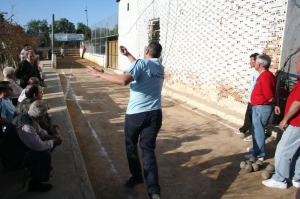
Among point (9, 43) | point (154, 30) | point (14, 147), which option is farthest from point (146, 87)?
point (154, 30)

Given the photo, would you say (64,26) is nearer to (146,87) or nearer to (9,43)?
(9,43)

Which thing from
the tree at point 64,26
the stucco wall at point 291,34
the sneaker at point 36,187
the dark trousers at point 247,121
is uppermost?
the tree at point 64,26

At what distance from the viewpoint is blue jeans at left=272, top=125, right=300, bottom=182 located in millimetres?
3844

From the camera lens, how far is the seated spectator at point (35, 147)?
10.9 feet

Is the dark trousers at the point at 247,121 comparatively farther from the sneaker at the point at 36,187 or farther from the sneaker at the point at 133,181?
the sneaker at the point at 36,187

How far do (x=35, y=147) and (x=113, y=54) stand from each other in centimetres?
1973

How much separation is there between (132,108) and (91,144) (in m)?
2.52

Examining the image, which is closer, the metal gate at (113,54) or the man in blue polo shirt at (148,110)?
the man in blue polo shirt at (148,110)

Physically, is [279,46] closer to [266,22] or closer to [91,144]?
[266,22]

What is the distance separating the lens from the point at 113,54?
22625mm

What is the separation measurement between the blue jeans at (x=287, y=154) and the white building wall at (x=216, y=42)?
321cm

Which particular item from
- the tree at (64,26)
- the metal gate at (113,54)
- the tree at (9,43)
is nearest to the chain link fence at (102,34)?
the metal gate at (113,54)

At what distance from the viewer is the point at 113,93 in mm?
11797

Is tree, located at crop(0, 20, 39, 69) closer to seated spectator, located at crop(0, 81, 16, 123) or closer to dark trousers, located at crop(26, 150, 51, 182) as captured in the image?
seated spectator, located at crop(0, 81, 16, 123)
